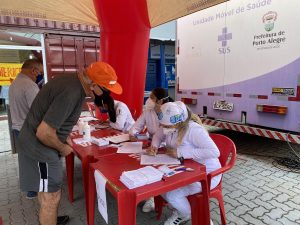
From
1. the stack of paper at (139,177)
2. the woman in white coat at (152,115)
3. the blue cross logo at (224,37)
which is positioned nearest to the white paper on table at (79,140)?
the woman in white coat at (152,115)

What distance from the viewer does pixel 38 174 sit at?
1.92 meters

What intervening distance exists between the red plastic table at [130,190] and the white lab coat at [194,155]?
3.3 inches

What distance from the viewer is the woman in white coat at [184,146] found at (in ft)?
6.27

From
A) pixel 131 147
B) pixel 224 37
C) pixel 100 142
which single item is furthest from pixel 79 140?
pixel 224 37

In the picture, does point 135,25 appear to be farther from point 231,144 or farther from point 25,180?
point 25,180

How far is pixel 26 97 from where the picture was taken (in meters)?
2.84

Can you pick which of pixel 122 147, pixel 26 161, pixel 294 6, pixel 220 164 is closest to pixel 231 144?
pixel 220 164

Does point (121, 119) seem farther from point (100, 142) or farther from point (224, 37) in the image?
point (224, 37)

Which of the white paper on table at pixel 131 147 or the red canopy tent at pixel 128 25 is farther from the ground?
the red canopy tent at pixel 128 25

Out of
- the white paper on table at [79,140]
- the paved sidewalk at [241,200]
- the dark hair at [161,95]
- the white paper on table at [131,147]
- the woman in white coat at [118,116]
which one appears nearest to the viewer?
the white paper on table at [131,147]

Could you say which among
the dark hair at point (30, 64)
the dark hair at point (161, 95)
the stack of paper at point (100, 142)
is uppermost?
the dark hair at point (30, 64)

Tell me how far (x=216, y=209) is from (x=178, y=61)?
3.19m

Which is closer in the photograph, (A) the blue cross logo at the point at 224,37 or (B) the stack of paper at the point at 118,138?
(B) the stack of paper at the point at 118,138

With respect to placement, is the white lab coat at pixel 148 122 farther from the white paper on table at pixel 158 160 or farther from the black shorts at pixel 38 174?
the black shorts at pixel 38 174
